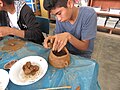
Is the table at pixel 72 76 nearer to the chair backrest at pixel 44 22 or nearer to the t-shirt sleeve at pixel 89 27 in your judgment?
the t-shirt sleeve at pixel 89 27

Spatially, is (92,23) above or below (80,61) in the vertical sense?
above

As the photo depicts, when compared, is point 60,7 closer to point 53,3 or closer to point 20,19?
point 53,3

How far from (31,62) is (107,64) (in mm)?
1247

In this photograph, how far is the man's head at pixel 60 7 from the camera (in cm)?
80

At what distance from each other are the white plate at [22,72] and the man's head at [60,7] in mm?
325

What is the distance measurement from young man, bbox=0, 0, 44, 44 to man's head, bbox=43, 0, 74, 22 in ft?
1.21

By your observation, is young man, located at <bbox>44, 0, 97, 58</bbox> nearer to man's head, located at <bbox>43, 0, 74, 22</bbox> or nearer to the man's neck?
man's head, located at <bbox>43, 0, 74, 22</bbox>

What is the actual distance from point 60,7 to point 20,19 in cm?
53

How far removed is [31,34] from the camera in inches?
46.1

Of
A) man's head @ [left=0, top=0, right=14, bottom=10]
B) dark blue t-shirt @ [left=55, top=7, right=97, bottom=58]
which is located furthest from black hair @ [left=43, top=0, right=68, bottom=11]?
man's head @ [left=0, top=0, right=14, bottom=10]

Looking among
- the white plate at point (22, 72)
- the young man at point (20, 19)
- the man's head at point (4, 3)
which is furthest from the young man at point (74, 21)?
the man's head at point (4, 3)

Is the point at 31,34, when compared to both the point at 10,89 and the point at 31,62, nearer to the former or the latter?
the point at 31,62

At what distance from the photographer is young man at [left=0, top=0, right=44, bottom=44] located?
1.11 metres

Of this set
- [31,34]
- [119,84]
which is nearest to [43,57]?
[31,34]
